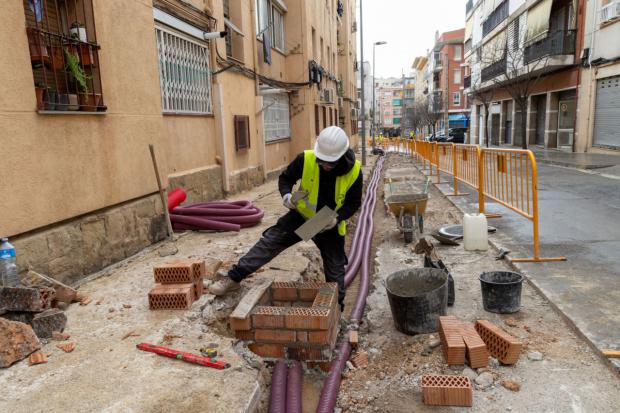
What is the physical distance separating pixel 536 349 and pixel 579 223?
408 cm

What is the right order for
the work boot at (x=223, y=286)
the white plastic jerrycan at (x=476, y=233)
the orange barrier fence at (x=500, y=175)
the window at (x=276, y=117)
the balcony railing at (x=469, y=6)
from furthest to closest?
the balcony railing at (x=469, y=6)
the window at (x=276, y=117)
the white plastic jerrycan at (x=476, y=233)
the orange barrier fence at (x=500, y=175)
the work boot at (x=223, y=286)

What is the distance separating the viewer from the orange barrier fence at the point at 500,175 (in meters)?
5.16

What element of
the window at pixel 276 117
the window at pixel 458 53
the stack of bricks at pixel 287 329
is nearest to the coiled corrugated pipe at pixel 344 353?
the stack of bricks at pixel 287 329

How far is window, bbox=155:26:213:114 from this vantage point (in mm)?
→ 7659

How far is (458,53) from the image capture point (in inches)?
2434

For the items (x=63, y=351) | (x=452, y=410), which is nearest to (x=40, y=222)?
(x=63, y=351)

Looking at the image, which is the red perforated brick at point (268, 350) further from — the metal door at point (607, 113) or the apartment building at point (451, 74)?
the apartment building at point (451, 74)

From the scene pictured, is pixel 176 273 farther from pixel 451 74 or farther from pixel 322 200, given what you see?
pixel 451 74

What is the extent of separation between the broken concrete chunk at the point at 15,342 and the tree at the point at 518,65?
21.6m

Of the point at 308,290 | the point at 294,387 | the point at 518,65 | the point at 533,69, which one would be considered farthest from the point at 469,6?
the point at 294,387

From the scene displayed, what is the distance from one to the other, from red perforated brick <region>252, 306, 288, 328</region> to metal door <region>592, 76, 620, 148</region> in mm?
18449

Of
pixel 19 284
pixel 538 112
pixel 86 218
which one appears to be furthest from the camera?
pixel 538 112

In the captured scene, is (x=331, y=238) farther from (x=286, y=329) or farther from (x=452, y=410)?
(x=452, y=410)

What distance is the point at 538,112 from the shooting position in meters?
25.5
